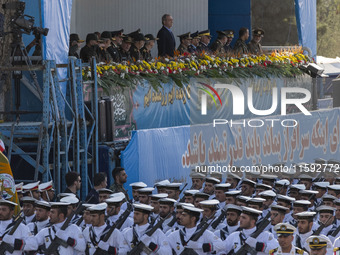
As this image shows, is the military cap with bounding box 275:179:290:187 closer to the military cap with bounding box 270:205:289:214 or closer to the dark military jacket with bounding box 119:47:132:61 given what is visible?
the military cap with bounding box 270:205:289:214

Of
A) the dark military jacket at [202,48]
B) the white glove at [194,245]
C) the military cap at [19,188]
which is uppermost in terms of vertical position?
the dark military jacket at [202,48]

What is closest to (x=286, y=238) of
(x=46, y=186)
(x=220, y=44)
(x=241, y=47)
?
(x=46, y=186)

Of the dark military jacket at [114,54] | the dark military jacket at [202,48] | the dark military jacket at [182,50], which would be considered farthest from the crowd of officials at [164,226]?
the dark military jacket at [202,48]

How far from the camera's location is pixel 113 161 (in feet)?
56.3

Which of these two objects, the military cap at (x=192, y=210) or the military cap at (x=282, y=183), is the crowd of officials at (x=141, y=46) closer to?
the military cap at (x=282, y=183)

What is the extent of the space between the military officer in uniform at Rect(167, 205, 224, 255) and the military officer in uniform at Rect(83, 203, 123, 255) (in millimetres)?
672

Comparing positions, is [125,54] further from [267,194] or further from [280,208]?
[280,208]

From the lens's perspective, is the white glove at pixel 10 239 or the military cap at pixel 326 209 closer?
the white glove at pixel 10 239

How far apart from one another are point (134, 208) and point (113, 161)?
4.09 meters

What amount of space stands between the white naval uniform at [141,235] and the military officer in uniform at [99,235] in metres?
0.08

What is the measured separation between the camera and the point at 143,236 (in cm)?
1281

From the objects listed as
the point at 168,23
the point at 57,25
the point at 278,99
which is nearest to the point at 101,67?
the point at 57,25

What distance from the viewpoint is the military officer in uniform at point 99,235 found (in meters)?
12.9

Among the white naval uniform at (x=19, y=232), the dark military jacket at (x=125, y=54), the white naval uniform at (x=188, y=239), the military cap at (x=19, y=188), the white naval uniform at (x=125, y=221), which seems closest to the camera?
the white naval uniform at (x=188, y=239)
